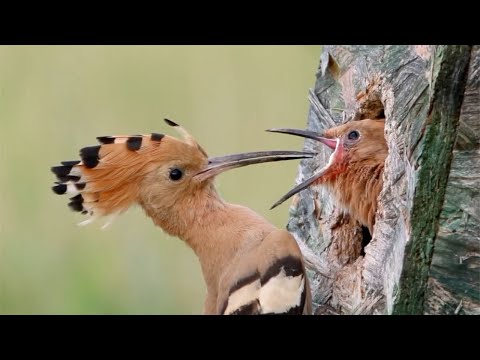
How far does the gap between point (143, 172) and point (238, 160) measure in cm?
29

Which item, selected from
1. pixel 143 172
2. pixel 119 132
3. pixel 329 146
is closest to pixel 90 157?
pixel 143 172

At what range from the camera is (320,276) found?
10.3 feet

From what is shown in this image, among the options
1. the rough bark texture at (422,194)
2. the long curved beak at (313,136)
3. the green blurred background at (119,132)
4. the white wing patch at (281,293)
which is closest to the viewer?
the rough bark texture at (422,194)

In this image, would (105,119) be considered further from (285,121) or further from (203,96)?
(285,121)

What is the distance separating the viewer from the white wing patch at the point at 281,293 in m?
2.74

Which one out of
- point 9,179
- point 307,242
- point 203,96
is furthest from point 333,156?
point 9,179

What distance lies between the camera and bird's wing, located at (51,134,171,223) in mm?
2992

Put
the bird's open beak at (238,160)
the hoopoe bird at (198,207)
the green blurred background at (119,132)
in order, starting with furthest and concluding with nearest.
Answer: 1. the green blurred background at (119,132)
2. the bird's open beak at (238,160)
3. the hoopoe bird at (198,207)

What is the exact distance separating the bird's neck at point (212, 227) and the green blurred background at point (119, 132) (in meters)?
0.63

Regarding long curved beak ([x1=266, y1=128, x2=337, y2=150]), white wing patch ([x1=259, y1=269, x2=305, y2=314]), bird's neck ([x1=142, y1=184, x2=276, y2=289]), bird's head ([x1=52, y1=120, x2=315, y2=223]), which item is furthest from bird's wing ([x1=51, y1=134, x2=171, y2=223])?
white wing patch ([x1=259, y1=269, x2=305, y2=314])

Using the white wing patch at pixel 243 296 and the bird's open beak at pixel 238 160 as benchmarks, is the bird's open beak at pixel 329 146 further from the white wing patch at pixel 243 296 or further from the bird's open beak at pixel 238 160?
the white wing patch at pixel 243 296

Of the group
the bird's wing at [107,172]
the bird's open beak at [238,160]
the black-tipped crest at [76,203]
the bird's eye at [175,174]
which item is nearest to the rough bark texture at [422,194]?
the bird's open beak at [238,160]

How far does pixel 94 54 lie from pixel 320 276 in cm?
190

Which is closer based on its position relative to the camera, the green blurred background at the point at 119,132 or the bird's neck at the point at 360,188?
the bird's neck at the point at 360,188
